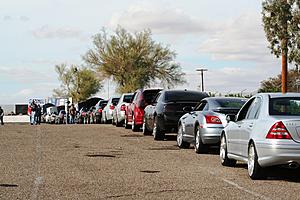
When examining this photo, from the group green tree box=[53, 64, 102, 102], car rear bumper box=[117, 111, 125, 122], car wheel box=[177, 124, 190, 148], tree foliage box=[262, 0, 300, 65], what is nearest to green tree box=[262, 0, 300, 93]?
tree foliage box=[262, 0, 300, 65]

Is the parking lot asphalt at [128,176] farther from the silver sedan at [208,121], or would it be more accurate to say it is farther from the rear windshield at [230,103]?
the rear windshield at [230,103]

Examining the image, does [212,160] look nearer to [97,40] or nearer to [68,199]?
[68,199]

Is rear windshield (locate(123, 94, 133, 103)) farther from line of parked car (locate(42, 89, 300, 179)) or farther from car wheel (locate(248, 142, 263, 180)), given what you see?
car wheel (locate(248, 142, 263, 180))

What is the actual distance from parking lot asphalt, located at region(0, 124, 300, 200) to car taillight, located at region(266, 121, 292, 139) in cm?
78

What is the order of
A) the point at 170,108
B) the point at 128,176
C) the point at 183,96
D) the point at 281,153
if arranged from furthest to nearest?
the point at 183,96 → the point at 170,108 → the point at 128,176 → the point at 281,153

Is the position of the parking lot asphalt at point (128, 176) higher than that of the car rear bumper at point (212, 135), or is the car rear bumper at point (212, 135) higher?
the car rear bumper at point (212, 135)

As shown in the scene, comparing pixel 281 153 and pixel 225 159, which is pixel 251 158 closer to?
pixel 281 153

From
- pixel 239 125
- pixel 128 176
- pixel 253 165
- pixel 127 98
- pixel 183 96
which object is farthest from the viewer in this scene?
pixel 127 98

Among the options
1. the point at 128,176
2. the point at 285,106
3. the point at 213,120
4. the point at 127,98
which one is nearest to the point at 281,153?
the point at 285,106

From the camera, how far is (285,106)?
11891 mm

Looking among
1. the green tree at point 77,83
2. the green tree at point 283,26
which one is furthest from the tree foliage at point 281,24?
the green tree at point 77,83

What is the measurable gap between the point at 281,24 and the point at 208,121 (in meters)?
20.1

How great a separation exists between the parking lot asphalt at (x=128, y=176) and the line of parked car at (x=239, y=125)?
37cm

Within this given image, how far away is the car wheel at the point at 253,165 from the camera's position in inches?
454
